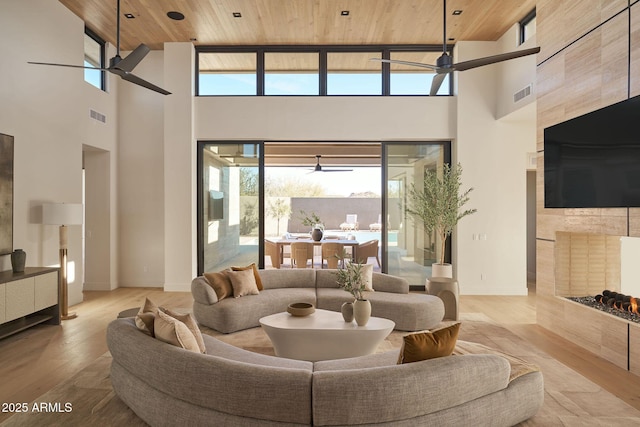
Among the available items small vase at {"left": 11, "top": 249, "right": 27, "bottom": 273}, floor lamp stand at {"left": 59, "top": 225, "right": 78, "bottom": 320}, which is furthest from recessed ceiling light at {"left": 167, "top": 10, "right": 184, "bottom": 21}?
small vase at {"left": 11, "top": 249, "right": 27, "bottom": 273}

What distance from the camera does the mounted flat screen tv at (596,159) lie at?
3590mm

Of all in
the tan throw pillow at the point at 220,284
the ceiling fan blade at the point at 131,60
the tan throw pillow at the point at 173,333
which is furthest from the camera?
the tan throw pillow at the point at 220,284

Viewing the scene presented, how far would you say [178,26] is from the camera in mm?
6547

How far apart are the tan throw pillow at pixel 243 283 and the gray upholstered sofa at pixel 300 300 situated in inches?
3.7

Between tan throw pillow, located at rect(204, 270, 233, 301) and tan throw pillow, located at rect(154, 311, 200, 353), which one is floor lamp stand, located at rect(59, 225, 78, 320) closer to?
tan throw pillow, located at rect(204, 270, 233, 301)

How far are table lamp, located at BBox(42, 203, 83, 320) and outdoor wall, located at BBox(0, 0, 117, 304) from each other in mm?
285

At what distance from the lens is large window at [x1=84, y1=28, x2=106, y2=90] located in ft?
22.2

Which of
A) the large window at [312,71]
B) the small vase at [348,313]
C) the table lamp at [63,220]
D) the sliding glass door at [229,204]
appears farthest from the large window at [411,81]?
the table lamp at [63,220]

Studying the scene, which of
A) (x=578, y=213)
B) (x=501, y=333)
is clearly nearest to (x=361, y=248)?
(x=501, y=333)

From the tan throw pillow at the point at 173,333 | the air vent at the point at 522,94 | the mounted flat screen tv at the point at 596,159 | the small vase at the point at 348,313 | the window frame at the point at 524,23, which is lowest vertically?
the small vase at the point at 348,313

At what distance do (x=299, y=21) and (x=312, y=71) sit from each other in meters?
1.15

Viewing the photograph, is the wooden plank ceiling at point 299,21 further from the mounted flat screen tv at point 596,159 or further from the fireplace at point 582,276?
the fireplace at point 582,276

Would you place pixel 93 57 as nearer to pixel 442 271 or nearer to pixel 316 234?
pixel 316 234

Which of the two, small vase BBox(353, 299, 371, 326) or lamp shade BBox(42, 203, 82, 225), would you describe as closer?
small vase BBox(353, 299, 371, 326)
